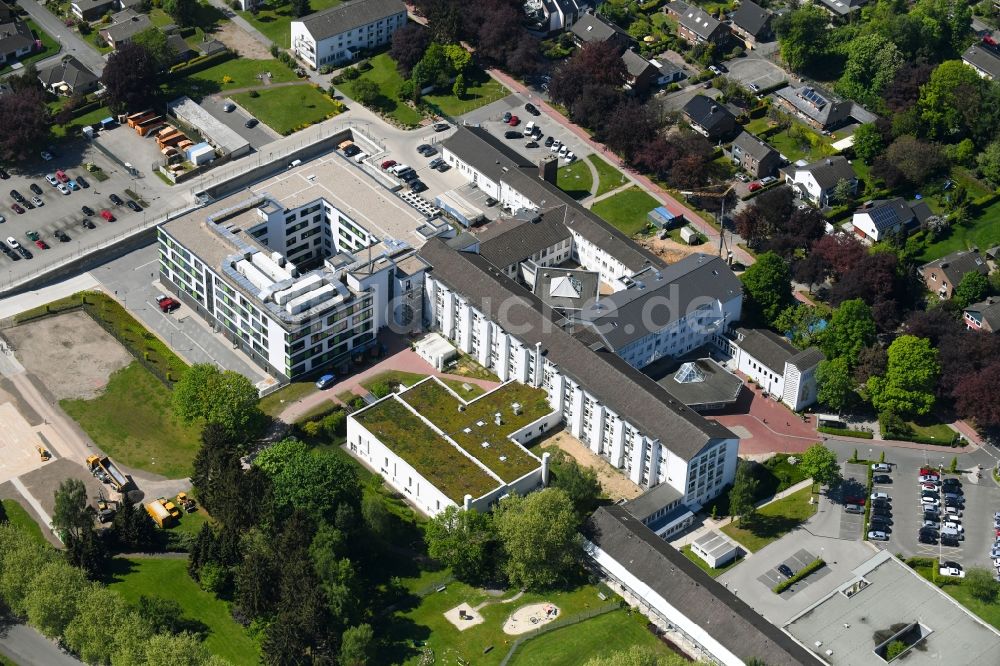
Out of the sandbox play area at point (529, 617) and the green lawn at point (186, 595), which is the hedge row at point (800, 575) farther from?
the green lawn at point (186, 595)

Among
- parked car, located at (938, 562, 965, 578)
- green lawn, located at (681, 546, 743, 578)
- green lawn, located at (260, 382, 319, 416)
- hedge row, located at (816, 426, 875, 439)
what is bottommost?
green lawn, located at (681, 546, 743, 578)

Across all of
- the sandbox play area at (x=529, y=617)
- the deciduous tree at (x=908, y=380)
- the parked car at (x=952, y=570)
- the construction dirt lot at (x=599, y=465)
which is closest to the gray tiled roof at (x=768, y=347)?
the deciduous tree at (x=908, y=380)

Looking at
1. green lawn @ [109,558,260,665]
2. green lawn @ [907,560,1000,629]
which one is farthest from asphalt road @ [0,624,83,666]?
green lawn @ [907,560,1000,629]

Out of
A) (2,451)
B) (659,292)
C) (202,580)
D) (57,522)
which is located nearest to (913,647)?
(659,292)

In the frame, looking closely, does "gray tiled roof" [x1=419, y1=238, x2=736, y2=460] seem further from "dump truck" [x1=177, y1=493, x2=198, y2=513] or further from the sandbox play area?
"dump truck" [x1=177, y1=493, x2=198, y2=513]

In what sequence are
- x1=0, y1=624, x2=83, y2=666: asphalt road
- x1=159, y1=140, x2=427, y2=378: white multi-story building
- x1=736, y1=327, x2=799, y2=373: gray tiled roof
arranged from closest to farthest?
x1=0, y1=624, x2=83, y2=666: asphalt road < x1=159, y1=140, x2=427, y2=378: white multi-story building < x1=736, y1=327, x2=799, y2=373: gray tiled roof

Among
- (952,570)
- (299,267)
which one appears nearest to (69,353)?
(299,267)
